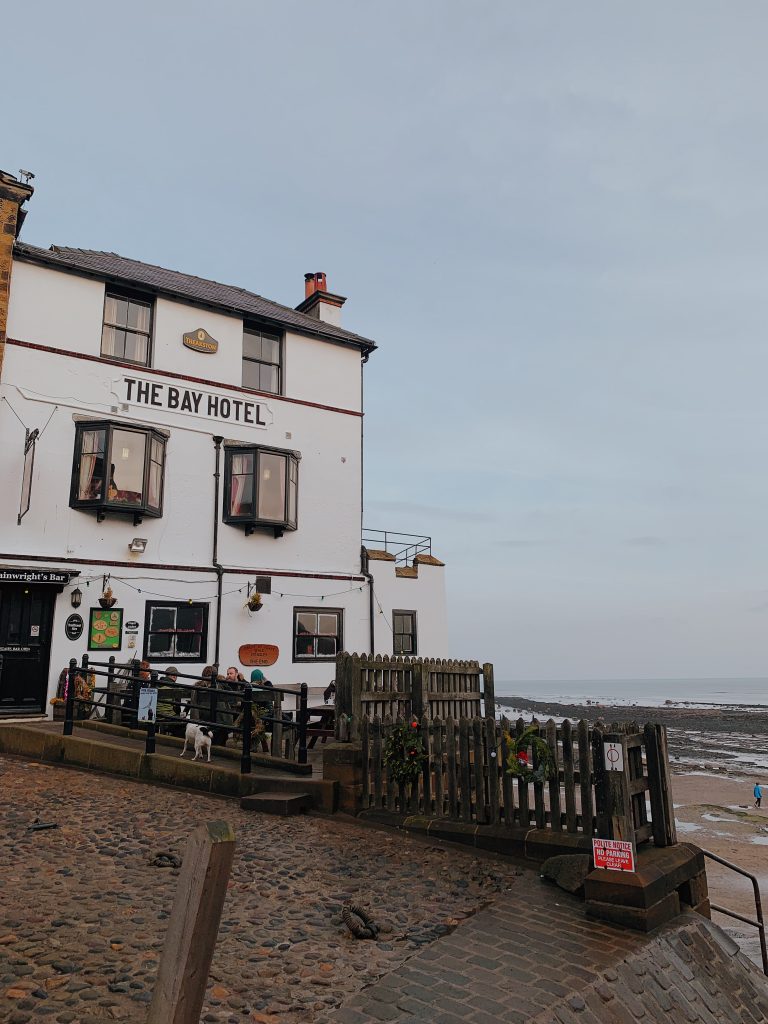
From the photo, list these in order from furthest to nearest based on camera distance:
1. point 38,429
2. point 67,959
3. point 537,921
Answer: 1. point 38,429
2. point 537,921
3. point 67,959

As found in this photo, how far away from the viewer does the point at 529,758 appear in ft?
25.5

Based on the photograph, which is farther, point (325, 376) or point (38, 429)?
point (325, 376)

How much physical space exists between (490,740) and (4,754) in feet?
31.2

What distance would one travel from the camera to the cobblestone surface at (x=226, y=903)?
4576 millimetres

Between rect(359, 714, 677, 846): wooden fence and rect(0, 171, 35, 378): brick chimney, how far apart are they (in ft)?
42.0

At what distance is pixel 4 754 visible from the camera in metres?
12.6

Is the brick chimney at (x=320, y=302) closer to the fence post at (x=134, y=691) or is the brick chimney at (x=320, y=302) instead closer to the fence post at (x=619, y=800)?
the fence post at (x=134, y=691)

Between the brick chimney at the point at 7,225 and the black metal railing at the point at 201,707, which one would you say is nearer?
the black metal railing at the point at 201,707

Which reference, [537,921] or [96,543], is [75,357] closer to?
[96,543]

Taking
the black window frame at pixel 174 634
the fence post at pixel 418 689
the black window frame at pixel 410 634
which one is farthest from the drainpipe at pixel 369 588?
the fence post at pixel 418 689

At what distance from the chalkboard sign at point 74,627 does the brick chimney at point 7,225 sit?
5865 mm

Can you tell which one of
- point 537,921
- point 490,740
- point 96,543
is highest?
point 96,543

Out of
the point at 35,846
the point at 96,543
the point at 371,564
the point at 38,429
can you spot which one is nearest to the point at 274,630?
the point at 371,564

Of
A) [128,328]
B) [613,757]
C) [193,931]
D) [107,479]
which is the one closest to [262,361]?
[128,328]
